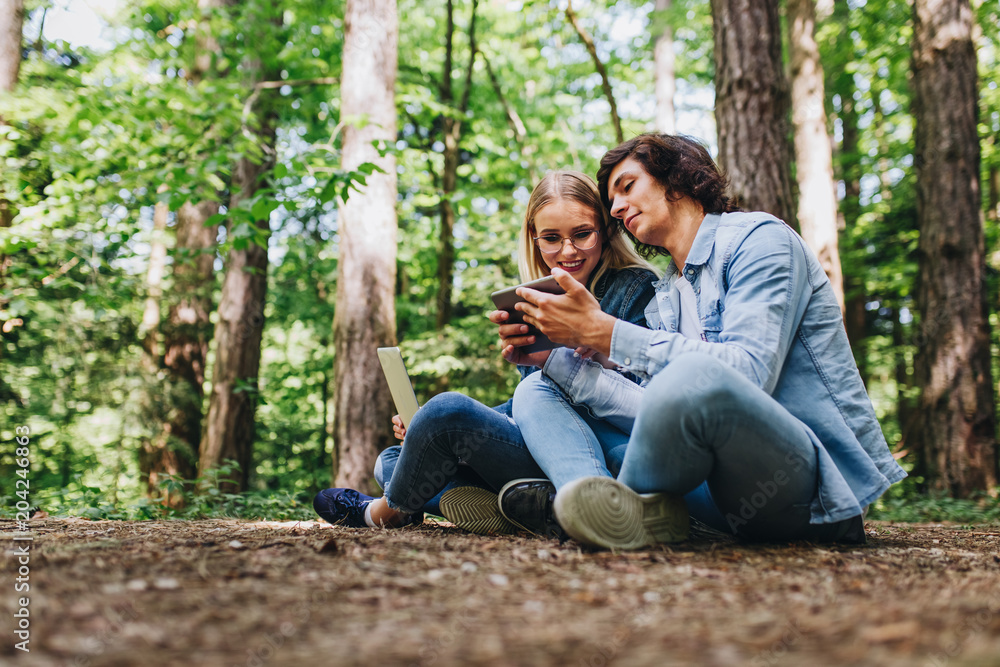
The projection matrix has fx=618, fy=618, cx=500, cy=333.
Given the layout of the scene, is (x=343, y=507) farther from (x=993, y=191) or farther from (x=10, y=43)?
(x=993, y=191)

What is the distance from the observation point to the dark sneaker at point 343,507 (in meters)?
2.63

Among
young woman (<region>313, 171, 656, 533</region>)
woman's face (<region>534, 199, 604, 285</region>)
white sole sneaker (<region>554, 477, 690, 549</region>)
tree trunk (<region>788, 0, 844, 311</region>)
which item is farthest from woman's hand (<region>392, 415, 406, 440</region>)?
tree trunk (<region>788, 0, 844, 311</region>)

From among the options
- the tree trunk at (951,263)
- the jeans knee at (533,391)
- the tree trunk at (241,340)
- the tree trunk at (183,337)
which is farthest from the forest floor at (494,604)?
the tree trunk at (183,337)

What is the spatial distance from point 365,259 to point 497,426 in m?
2.49

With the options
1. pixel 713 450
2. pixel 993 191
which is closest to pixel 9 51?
pixel 713 450

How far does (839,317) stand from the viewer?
5.90 feet

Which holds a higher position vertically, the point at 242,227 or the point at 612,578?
the point at 242,227

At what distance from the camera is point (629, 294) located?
2.34 meters

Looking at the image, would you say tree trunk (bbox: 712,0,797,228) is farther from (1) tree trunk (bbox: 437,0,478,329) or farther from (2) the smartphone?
(1) tree trunk (bbox: 437,0,478,329)

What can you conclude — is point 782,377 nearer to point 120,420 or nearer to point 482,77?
point 120,420

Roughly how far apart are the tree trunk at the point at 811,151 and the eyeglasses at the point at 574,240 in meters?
2.88

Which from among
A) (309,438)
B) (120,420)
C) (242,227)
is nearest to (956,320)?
(242,227)

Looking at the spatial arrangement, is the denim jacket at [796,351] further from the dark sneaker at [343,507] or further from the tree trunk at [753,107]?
the tree trunk at [753,107]

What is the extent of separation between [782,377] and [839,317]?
9.2 inches
